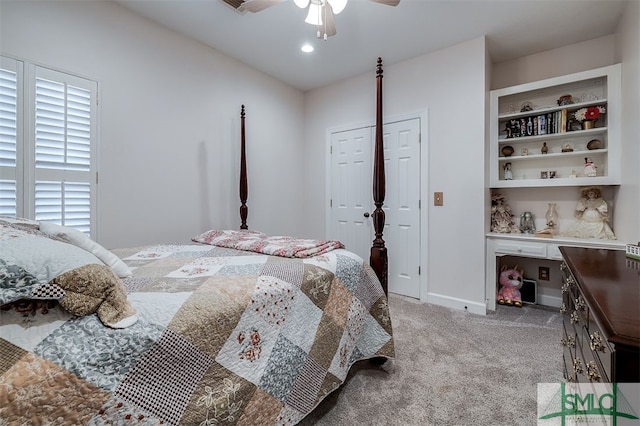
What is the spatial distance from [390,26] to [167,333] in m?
2.94

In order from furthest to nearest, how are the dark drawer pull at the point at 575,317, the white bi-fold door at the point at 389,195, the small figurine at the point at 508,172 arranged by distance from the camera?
1. the white bi-fold door at the point at 389,195
2. the small figurine at the point at 508,172
3. the dark drawer pull at the point at 575,317

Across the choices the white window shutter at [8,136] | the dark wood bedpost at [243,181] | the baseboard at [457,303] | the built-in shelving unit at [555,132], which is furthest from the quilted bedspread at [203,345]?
the built-in shelving unit at [555,132]

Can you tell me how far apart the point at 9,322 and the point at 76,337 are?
0.45 ft

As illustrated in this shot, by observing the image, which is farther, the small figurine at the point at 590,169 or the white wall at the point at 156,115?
the small figurine at the point at 590,169

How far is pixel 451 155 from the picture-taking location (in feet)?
9.71

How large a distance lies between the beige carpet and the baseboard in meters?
0.12

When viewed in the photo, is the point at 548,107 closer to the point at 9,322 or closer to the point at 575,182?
the point at 575,182

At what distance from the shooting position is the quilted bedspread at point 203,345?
26.5 inches

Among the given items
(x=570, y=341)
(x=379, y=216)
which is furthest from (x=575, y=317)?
(x=379, y=216)

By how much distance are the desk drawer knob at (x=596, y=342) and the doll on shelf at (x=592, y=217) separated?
2.36 m

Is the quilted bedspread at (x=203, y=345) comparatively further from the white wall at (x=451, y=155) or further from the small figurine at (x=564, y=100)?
the small figurine at (x=564, y=100)

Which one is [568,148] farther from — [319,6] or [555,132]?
[319,6]

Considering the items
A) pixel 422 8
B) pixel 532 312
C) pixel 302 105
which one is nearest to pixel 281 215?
pixel 302 105

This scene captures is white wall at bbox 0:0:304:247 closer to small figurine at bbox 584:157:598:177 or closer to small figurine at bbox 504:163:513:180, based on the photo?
small figurine at bbox 504:163:513:180
